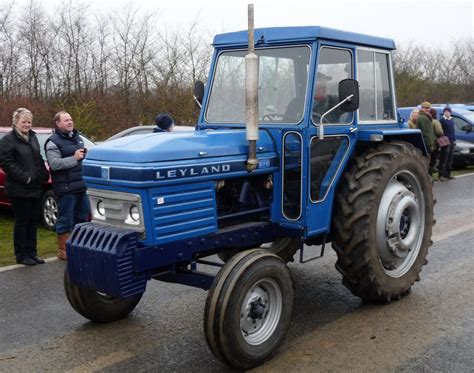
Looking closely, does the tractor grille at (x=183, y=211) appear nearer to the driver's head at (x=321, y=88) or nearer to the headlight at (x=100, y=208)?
the headlight at (x=100, y=208)

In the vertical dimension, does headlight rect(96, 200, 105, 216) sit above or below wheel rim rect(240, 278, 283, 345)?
above

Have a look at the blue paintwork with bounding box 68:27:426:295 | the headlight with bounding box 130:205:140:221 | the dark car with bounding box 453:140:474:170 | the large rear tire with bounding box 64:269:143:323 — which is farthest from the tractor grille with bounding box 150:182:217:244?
the dark car with bounding box 453:140:474:170

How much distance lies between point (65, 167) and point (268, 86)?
9.18 feet

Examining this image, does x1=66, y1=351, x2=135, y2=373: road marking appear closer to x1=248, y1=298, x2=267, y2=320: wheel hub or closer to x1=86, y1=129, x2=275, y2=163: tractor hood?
x1=248, y1=298, x2=267, y2=320: wheel hub

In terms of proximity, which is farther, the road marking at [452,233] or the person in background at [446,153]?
the person in background at [446,153]

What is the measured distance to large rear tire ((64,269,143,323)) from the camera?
4527 mm

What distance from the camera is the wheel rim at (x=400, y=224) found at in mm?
5031

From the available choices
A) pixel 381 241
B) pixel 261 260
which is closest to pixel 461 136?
pixel 381 241

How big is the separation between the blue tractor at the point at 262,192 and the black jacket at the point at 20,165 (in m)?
2.27

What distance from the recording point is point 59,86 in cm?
2208

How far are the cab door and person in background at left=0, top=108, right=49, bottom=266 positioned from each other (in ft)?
11.3

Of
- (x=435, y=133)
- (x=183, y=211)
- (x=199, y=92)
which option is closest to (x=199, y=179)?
(x=183, y=211)

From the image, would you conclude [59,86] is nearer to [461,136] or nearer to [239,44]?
[461,136]

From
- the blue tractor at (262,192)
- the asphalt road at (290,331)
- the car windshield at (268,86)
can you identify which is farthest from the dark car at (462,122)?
the car windshield at (268,86)
